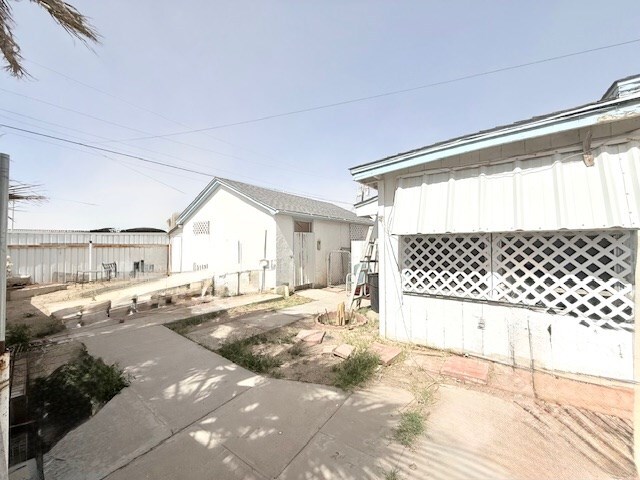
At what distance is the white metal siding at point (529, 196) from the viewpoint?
314 centimetres

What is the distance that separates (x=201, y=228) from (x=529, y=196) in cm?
1249

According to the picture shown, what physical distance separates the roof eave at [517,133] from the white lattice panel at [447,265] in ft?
4.54

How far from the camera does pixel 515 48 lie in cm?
775

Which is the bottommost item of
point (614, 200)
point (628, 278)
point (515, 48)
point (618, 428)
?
point (618, 428)

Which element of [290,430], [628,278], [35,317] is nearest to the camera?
[290,430]

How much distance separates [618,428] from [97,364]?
666cm

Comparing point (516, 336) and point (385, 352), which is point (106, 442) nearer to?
point (385, 352)

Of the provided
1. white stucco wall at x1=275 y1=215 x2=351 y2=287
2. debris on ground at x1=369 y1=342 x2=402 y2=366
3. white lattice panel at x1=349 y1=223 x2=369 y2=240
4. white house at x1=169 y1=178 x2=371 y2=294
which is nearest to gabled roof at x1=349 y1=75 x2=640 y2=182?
debris on ground at x1=369 y1=342 x2=402 y2=366

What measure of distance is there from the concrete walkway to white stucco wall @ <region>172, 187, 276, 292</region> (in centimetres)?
715

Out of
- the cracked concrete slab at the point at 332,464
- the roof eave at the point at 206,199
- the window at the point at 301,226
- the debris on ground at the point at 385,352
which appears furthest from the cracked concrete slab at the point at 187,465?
the window at the point at 301,226

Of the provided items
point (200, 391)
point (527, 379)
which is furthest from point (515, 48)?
point (200, 391)

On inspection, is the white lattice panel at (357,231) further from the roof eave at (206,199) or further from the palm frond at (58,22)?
the palm frond at (58,22)

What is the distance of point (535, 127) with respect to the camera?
348 cm

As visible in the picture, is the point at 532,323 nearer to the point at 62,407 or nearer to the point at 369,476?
the point at 369,476
